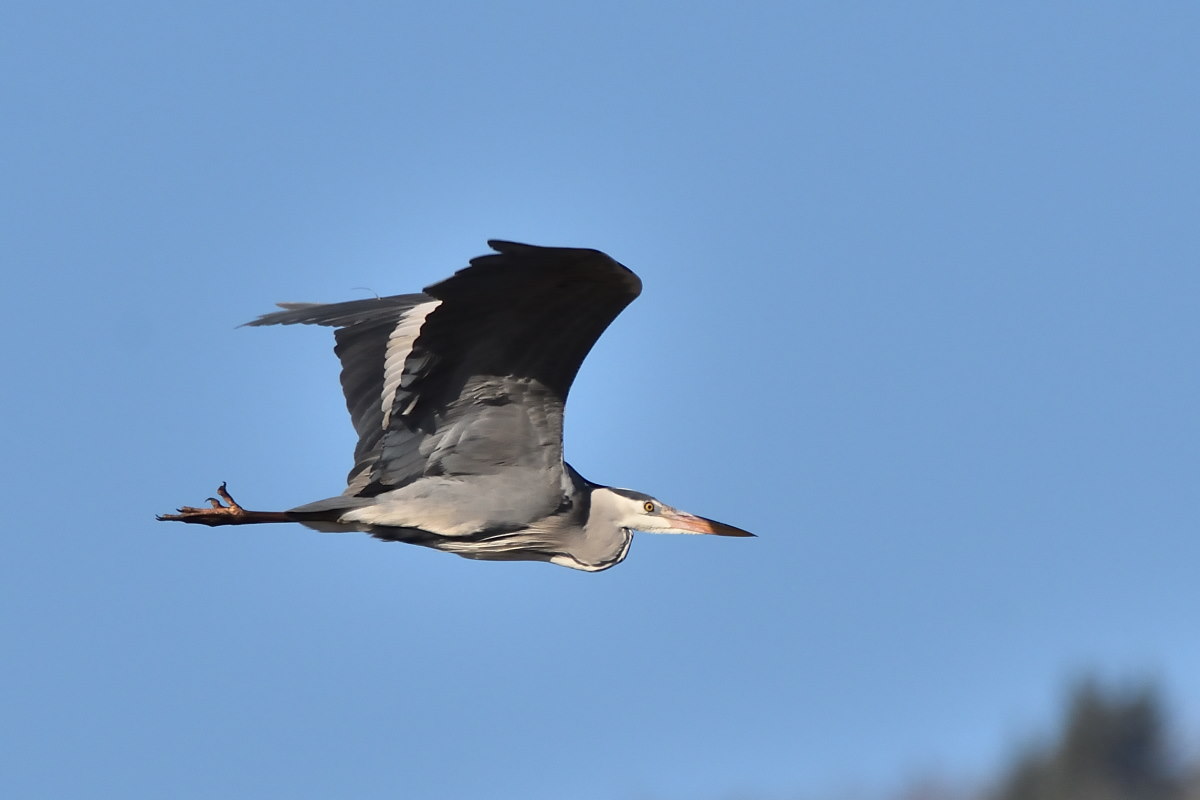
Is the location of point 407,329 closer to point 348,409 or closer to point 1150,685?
point 348,409

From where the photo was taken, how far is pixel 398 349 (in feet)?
30.1

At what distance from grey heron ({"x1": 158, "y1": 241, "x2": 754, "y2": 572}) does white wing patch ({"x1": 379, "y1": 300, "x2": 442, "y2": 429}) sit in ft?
0.04

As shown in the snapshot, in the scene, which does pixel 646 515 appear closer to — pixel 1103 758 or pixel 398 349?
pixel 398 349

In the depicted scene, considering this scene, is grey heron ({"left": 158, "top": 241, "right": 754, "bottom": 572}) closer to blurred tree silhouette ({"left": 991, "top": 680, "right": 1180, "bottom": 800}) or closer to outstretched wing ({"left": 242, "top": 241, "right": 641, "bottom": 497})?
outstretched wing ({"left": 242, "top": 241, "right": 641, "bottom": 497})

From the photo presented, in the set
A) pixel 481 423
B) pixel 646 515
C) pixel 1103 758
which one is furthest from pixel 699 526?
pixel 1103 758

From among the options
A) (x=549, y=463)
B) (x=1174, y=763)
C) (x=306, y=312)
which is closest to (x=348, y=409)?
(x=306, y=312)

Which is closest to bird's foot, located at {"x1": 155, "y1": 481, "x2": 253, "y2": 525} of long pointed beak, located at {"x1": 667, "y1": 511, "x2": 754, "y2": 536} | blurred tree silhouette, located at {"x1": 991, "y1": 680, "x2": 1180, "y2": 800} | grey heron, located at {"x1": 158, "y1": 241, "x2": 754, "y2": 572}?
grey heron, located at {"x1": 158, "y1": 241, "x2": 754, "y2": 572}

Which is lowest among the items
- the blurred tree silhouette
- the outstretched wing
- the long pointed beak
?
the blurred tree silhouette

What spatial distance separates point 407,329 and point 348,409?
0.61 meters

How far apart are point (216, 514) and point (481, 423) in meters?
1.57

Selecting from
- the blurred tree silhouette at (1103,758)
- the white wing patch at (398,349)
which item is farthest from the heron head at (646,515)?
the blurred tree silhouette at (1103,758)

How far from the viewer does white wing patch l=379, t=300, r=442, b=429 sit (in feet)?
28.2

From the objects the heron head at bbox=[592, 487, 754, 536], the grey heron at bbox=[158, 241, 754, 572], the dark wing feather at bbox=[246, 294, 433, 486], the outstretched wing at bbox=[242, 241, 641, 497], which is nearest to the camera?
the outstretched wing at bbox=[242, 241, 641, 497]

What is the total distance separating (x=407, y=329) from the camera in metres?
9.33
